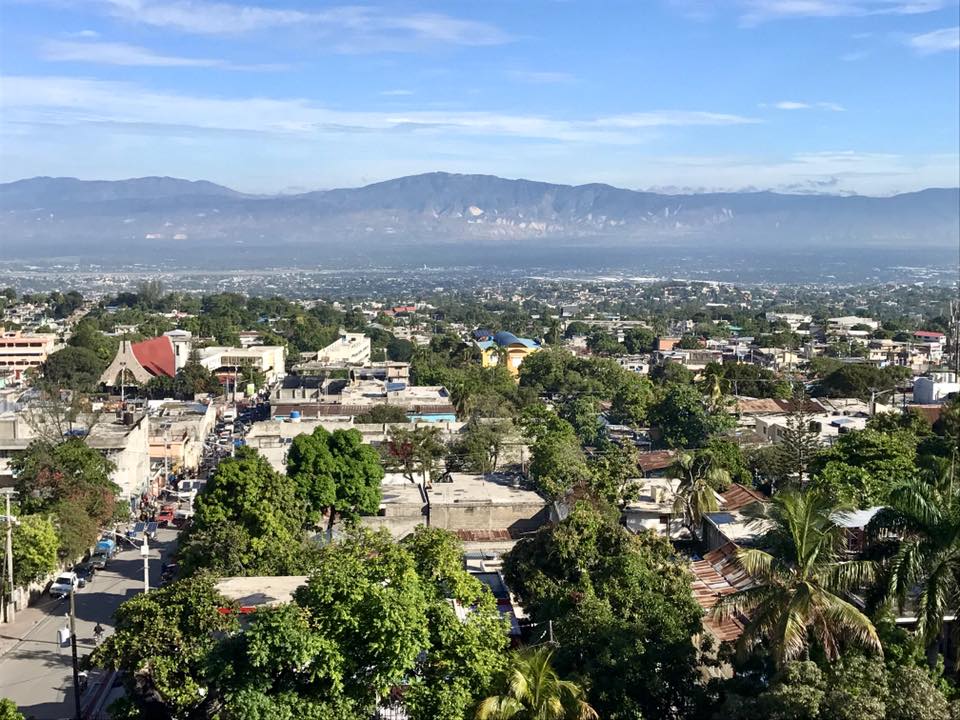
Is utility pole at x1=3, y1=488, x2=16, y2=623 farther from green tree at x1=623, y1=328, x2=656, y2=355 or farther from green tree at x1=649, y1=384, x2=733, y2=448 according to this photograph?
green tree at x1=623, y1=328, x2=656, y2=355

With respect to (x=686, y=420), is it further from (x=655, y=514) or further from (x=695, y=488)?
(x=695, y=488)

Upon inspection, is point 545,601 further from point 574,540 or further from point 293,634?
point 293,634

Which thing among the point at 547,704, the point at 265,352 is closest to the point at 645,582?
the point at 547,704

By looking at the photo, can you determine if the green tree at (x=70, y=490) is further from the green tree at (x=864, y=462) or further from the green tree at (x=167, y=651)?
the green tree at (x=864, y=462)

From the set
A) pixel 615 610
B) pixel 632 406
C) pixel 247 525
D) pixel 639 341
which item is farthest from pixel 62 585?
→ pixel 639 341

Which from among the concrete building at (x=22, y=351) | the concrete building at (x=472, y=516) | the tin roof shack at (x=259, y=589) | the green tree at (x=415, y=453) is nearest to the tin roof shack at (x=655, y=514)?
the concrete building at (x=472, y=516)

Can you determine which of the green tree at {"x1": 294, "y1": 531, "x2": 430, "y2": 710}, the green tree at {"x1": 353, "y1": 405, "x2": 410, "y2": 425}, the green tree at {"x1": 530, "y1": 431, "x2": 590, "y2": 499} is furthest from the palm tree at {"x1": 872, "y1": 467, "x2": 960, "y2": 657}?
the green tree at {"x1": 353, "y1": 405, "x2": 410, "y2": 425}
